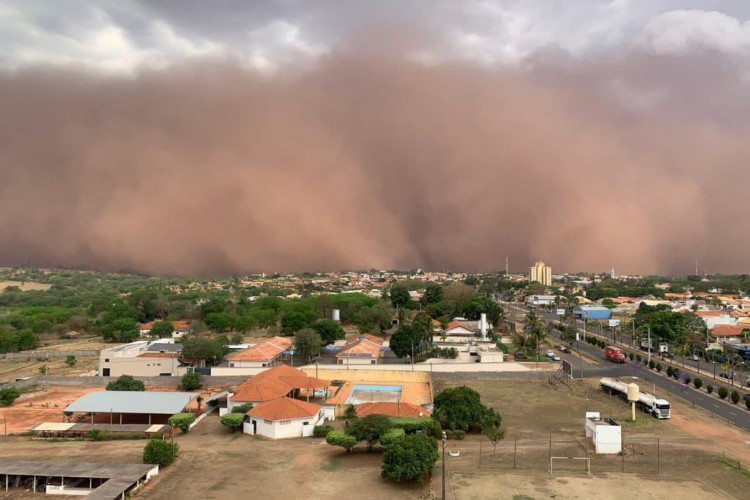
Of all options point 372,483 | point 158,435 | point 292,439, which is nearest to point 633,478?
point 372,483

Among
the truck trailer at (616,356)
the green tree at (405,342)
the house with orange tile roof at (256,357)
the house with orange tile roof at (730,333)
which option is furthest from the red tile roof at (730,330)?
the house with orange tile roof at (256,357)

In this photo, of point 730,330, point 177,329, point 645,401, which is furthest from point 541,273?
point 645,401

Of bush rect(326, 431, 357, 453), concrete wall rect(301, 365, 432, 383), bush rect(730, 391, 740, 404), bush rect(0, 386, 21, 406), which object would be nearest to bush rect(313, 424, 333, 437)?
bush rect(326, 431, 357, 453)

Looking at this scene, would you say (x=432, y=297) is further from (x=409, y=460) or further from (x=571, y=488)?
(x=409, y=460)

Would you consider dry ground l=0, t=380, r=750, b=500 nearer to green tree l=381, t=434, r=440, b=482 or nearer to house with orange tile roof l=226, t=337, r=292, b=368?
green tree l=381, t=434, r=440, b=482

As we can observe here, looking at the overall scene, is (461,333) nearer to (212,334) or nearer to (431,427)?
(212,334)

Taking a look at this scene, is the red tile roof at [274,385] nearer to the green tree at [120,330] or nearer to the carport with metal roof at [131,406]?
the carport with metal roof at [131,406]
